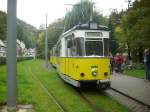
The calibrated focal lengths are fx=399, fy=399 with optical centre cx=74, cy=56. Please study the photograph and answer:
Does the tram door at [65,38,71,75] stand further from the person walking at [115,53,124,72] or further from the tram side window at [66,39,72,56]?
the person walking at [115,53,124,72]

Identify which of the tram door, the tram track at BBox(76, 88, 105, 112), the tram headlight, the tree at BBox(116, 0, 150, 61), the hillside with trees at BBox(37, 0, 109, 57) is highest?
the hillside with trees at BBox(37, 0, 109, 57)

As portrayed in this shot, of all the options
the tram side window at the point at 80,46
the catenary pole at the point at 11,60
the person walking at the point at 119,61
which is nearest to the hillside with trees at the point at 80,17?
→ the person walking at the point at 119,61

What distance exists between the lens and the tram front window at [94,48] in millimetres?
17984

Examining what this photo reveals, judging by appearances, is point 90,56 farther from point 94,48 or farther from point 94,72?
point 94,72

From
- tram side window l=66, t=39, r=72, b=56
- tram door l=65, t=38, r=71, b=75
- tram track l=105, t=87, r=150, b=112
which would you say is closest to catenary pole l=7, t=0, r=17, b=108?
tram track l=105, t=87, r=150, b=112

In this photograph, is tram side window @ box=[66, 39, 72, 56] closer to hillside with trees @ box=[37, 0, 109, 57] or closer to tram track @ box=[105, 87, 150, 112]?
tram track @ box=[105, 87, 150, 112]

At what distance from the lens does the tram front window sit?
17984 mm

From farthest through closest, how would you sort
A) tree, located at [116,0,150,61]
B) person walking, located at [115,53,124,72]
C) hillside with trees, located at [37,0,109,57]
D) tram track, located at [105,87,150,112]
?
1. hillside with trees, located at [37,0,109,57]
2. person walking, located at [115,53,124,72]
3. tree, located at [116,0,150,61]
4. tram track, located at [105,87,150,112]

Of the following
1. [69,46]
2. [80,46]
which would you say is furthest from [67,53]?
[80,46]

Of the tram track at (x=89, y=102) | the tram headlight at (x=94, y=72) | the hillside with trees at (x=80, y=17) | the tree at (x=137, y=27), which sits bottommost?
the tram track at (x=89, y=102)

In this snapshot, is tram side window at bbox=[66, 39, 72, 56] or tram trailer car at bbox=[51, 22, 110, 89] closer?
tram trailer car at bbox=[51, 22, 110, 89]

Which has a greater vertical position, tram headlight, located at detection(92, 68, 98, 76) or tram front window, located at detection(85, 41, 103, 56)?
tram front window, located at detection(85, 41, 103, 56)

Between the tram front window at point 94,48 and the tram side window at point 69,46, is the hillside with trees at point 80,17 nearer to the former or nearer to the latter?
the tram side window at point 69,46

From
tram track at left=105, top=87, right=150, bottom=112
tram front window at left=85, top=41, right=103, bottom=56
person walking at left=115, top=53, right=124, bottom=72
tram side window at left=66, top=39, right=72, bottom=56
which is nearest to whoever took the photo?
tram track at left=105, top=87, right=150, bottom=112
